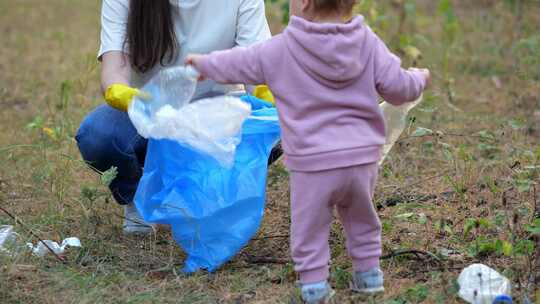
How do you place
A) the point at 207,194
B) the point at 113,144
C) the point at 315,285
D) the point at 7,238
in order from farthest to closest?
the point at 113,144
the point at 7,238
the point at 207,194
the point at 315,285

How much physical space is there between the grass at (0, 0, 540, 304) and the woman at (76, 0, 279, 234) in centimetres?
17

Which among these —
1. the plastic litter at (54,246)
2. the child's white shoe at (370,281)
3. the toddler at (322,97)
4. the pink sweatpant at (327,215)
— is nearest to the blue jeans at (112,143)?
the plastic litter at (54,246)

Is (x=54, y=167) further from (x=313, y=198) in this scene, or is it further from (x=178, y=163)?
(x=313, y=198)

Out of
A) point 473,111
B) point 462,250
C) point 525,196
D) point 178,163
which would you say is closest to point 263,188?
point 178,163

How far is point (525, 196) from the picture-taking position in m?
2.88

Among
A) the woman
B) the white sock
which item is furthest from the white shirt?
the white sock

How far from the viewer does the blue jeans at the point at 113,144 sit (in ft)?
8.84

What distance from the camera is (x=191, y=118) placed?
7.54 ft

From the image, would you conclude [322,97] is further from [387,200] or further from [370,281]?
[387,200]

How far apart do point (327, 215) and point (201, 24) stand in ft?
2.70

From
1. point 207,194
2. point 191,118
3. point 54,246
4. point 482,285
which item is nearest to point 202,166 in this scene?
point 207,194

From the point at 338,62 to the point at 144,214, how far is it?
759 mm

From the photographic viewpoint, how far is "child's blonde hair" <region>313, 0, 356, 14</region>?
207cm

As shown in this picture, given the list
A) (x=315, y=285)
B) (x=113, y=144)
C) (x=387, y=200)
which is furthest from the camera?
(x=387, y=200)
